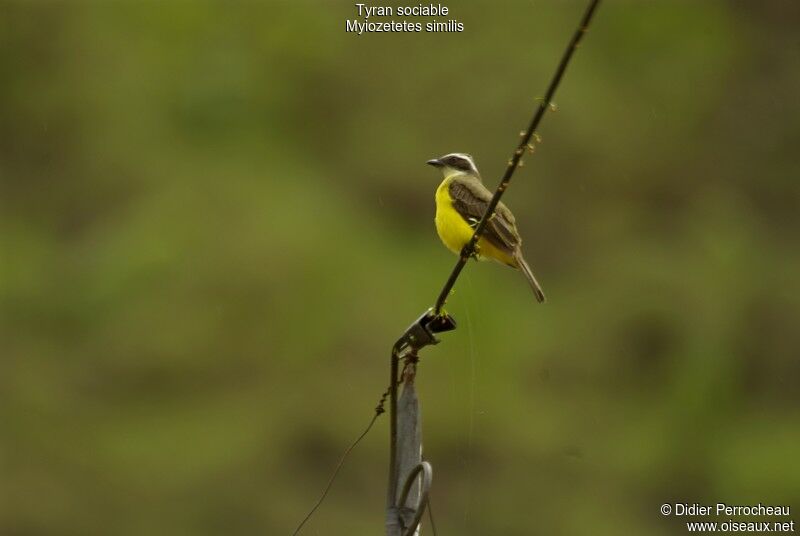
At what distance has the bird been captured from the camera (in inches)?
271

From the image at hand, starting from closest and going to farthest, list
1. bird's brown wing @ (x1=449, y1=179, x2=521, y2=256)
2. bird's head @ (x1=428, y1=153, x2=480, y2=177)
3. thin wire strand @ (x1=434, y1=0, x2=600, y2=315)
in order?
thin wire strand @ (x1=434, y1=0, x2=600, y2=315), bird's brown wing @ (x1=449, y1=179, x2=521, y2=256), bird's head @ (x1=428, y1=153, x2=480, y2=177)

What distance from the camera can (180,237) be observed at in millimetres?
18984

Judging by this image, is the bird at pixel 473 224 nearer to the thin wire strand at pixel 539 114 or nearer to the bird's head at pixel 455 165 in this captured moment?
the bird's head at pixel 455 165

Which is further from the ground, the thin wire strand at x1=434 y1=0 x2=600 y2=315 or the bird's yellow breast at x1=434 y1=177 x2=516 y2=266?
the thin wire strand at x1=434 y1=0 x2=600 y2=315

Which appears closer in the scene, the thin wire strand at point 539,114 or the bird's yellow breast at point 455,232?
the thin wire strand at point 539,114

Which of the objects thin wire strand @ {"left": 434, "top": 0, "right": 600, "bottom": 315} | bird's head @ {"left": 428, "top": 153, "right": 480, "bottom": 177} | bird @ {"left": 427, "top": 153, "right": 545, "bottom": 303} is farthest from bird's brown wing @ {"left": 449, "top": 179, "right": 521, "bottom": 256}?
thin wire strand @ {"left": 434, "top": 0, "right": 600, "bottom": 315}

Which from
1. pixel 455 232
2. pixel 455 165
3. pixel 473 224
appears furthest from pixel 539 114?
pixel 455 165

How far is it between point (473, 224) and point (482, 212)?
0.08 m

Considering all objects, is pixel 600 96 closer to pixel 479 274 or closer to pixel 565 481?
pixel 479 274

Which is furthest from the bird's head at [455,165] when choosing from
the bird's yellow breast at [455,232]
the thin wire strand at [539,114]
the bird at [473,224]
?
the thin wire strand at [539,114]

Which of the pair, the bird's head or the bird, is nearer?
the bird

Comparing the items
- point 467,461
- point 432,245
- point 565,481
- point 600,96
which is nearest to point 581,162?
point 600,96

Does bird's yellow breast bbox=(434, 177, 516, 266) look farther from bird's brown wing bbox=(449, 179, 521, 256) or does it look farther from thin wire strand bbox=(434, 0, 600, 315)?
thin wire strand bbox=(434, 0, 600, 315)

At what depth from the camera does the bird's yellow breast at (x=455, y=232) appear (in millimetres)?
6973
